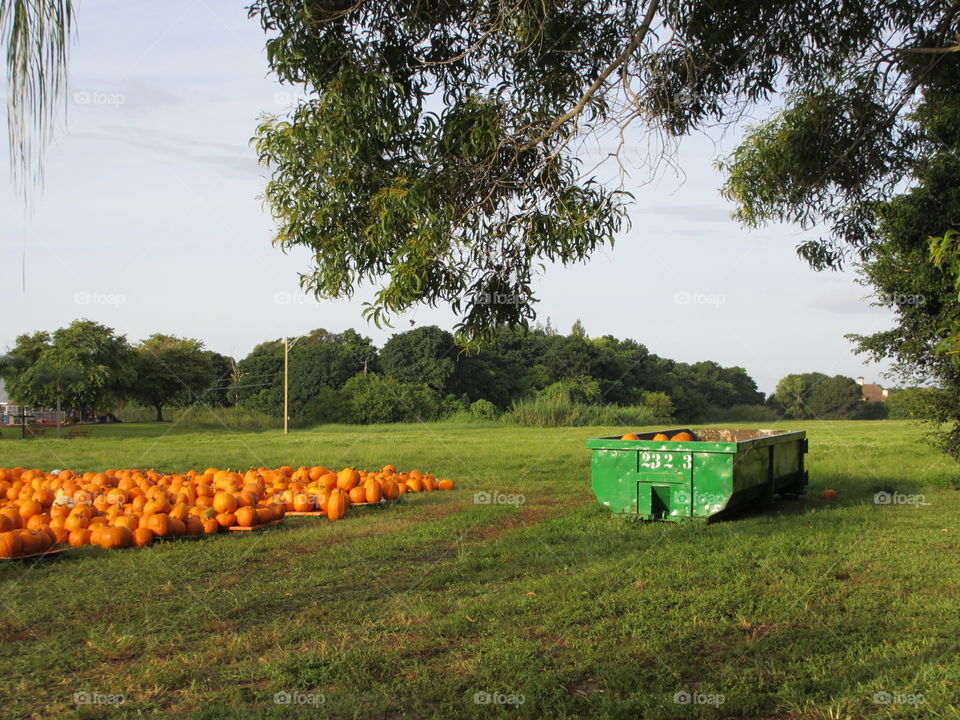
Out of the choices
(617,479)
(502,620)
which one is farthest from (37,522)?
(617,479)

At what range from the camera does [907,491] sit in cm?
1223

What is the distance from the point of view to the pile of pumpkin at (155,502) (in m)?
7.91

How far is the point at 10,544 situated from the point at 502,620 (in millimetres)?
4495

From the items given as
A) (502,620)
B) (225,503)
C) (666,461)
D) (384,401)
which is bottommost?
(502,620)

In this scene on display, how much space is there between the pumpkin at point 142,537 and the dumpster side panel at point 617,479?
16.0 feet

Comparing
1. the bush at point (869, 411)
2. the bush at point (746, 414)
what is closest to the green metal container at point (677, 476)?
the bush at point (746, 414)

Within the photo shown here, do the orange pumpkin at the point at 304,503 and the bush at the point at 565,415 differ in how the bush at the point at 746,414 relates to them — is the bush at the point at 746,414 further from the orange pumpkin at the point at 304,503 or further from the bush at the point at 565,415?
the orange pumpkin at the point at 304,503

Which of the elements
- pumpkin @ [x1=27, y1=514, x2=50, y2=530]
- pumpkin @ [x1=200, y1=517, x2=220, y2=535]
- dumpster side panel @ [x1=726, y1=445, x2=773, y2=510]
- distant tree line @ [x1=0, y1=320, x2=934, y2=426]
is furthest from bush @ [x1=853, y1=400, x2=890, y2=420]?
pumpkin @ [x1=27, y1=514, x2=50, y2=530]

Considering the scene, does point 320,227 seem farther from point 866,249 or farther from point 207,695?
point 866,249

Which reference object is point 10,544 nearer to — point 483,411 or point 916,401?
point 916,401

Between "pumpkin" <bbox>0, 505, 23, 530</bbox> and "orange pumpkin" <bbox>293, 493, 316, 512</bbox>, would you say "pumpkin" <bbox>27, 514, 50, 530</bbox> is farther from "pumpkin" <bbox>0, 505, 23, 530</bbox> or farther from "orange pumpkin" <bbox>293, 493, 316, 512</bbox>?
"orange pumpkin" <bbox>293, 493, 316, 512</bbox>

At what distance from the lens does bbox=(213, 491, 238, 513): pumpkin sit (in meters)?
9.02

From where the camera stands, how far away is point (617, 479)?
9578 mm

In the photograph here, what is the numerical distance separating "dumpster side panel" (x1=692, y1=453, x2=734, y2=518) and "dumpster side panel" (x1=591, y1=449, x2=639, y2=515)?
2.25 ft
